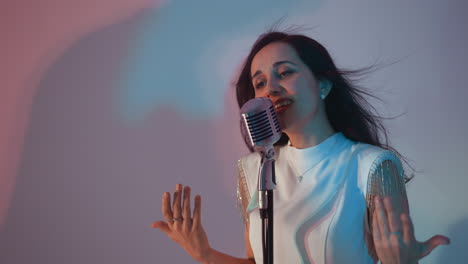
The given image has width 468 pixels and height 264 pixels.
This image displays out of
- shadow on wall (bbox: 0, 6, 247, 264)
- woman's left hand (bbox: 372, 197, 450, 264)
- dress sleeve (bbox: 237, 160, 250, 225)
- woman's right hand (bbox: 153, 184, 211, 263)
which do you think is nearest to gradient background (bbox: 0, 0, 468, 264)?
shadow on wall (bbox: 0, 6, 247, 264)

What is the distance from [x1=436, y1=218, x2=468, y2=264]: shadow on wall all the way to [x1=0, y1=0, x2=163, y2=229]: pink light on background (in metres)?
1.41

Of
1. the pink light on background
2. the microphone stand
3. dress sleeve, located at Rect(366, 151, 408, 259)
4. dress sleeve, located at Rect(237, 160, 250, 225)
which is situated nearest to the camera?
the microphone stand

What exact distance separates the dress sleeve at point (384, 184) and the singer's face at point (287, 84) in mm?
218

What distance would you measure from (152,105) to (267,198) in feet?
3.17

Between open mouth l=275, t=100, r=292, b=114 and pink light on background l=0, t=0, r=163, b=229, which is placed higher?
pink light on background l=0, t=0, r=163, b=229

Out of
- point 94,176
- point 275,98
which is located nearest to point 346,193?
point 275,98

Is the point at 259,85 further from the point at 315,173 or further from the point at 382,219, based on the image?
the point at 382,219

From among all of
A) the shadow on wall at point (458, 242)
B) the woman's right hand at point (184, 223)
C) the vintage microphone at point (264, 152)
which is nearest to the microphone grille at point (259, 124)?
the vintage microphone at point (264, 152)

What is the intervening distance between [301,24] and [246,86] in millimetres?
401

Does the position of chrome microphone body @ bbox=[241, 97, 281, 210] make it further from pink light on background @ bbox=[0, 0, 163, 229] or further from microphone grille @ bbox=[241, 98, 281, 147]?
pink light on background @ bbox=[0, 0, 163, 229]

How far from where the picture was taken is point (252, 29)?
1673 mm

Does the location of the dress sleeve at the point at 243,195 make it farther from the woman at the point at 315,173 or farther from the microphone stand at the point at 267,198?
the microphone stand at the point at 267,198

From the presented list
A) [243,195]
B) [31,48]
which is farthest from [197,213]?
[31,48]

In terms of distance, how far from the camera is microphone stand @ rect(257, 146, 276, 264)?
89 cm
